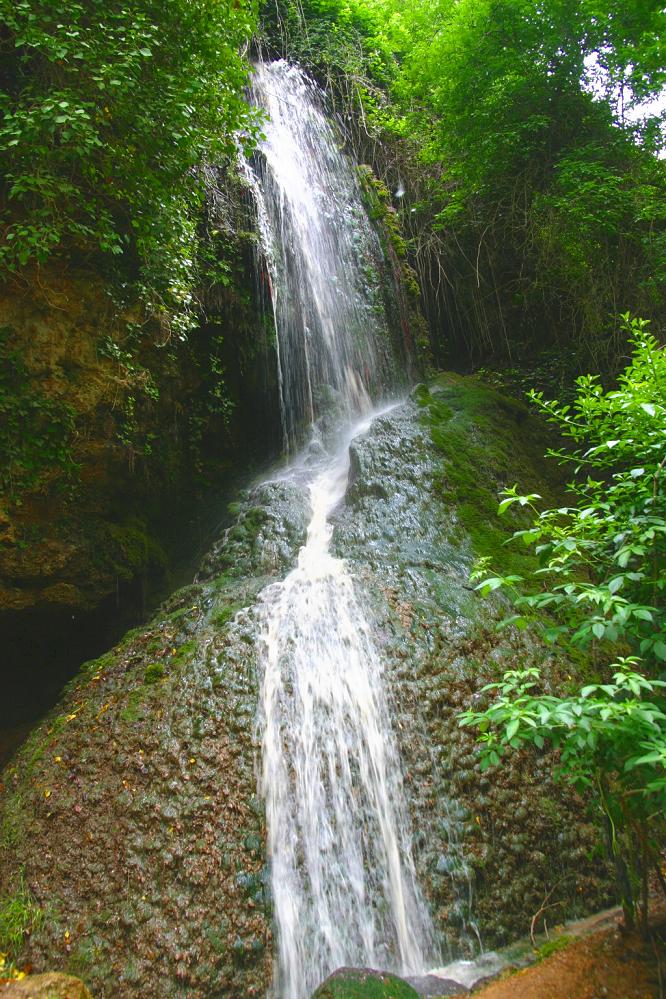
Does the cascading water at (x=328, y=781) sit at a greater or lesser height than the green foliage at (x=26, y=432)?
lesser

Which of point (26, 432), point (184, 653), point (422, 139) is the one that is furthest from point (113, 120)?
point (422, 139)

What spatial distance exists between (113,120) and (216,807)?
16.6 ft

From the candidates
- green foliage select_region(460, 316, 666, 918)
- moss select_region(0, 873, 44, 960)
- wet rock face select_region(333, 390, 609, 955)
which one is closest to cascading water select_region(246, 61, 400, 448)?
wet rock face select_region(333, 390, 609, 955)

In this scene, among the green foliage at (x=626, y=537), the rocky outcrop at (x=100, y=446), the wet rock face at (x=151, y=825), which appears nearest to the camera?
the green foliage at (x=626, y=537)

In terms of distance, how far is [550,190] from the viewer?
7.93 metres

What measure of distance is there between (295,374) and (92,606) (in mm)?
3990

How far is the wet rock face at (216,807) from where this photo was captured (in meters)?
3.07

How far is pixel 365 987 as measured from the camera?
2598 mm

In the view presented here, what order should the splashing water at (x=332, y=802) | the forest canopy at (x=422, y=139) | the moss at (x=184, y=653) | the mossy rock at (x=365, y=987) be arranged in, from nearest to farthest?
1. the mossy rock at (x=365, y=987)
2. the splashing water at (x=332, y=802)
3. the forest canopy at (x=422, y=139)
4. the moss at (x=184, y=653)

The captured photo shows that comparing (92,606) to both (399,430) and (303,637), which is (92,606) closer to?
(303,637)

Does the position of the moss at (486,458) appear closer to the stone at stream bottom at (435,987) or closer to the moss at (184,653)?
the moss at (184,653)

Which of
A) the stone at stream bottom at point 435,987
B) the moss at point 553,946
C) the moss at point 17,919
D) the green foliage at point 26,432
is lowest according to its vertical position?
the moss at point 553,946

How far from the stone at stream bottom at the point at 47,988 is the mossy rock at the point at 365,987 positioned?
116 centimetres

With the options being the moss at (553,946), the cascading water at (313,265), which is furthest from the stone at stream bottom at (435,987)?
the cascading water at (313,265)
